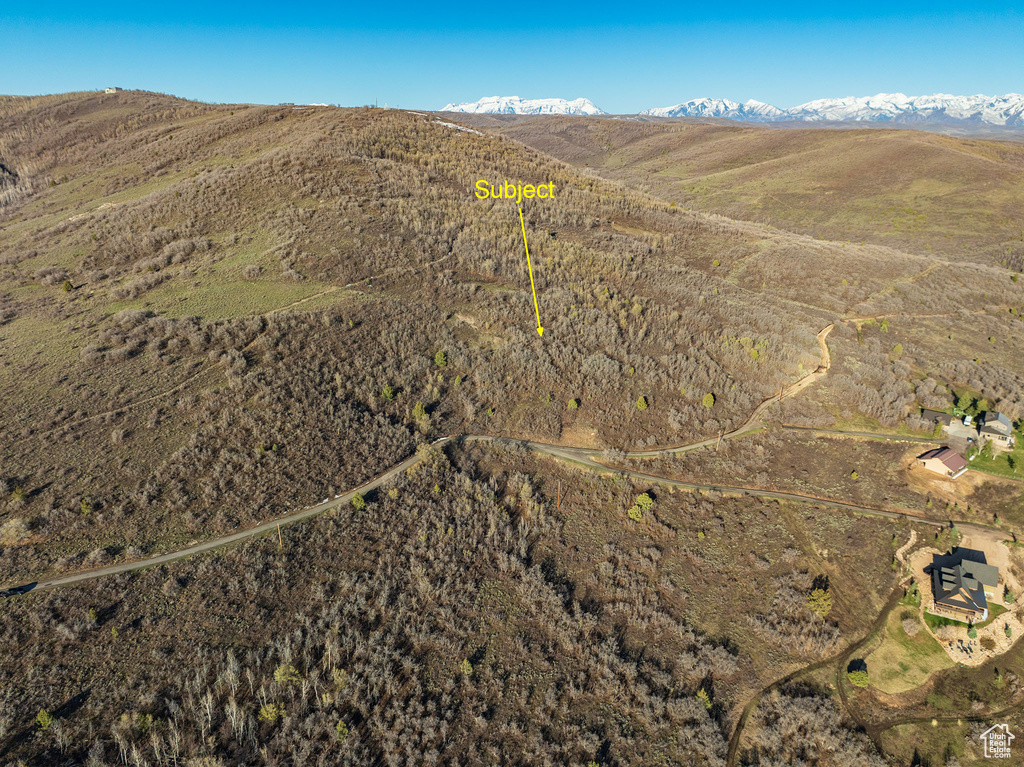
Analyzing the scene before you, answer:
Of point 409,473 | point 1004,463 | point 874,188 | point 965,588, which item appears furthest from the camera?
point 874,188

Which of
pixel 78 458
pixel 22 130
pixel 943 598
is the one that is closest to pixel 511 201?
pixel 78 458

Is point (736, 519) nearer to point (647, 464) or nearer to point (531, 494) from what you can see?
Result: point (647, 464)

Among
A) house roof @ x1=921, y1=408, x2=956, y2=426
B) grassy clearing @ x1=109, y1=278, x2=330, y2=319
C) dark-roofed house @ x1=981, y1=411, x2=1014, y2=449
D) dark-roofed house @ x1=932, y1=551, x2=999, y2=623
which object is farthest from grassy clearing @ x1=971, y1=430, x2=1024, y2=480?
grassy clearing @ x1=109, y1=278, x2=330, y2=319

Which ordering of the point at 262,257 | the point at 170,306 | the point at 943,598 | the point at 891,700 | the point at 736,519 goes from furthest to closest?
the point at 262,257 < the point at 170,306 < the point at 736,519 < the point at 943,598 < the point at 891,700

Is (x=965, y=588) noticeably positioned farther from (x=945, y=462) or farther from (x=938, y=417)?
(x=938, y=417)

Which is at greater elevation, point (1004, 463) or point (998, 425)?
point (998, 425)

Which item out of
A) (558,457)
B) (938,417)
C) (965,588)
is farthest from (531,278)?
(965,588)

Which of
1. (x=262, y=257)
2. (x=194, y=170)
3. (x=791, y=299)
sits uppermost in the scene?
(x=194, y=170)

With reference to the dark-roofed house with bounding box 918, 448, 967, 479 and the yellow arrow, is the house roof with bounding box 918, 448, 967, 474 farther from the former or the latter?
the yellow arrow
